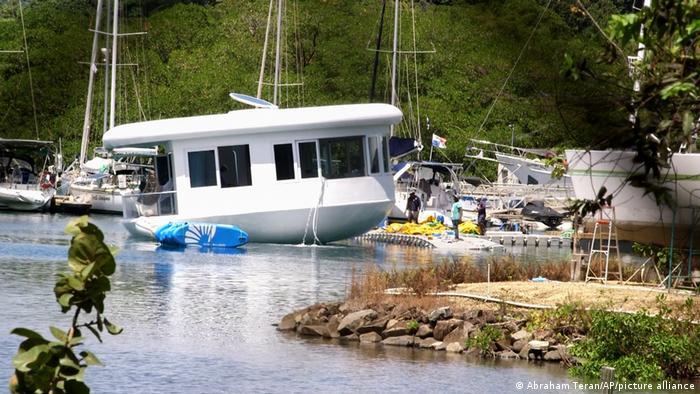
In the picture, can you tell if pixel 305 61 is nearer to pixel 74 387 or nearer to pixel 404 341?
pixel 404 341

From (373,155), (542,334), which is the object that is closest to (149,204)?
(373,155)

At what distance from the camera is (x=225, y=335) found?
65.9 ft

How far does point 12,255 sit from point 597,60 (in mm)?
27438

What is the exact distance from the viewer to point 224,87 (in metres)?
70.8

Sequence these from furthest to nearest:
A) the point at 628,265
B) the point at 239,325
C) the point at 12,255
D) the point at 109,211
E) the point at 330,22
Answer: the point at 330,22, the point at 109,211, the point at 12,255, the point at 628,265, the point at 239,325

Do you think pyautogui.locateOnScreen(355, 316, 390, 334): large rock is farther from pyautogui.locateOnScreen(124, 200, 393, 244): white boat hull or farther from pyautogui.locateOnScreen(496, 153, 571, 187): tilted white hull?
pyautogui.locateOnScreen(496, 153, 571, 187): tilted white hull

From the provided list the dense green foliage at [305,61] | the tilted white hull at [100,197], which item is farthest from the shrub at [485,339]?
the dense green foliage at [305,61]

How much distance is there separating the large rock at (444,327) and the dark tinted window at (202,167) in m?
18.5

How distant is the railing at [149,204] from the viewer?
37.4m

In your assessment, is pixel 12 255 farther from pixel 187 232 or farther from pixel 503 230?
pixel 503 230

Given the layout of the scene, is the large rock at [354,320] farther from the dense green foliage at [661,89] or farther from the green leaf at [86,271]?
the green leaf at [86,271]

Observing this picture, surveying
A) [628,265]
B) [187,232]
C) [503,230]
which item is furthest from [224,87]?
[628,265]

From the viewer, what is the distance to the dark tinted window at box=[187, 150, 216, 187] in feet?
120

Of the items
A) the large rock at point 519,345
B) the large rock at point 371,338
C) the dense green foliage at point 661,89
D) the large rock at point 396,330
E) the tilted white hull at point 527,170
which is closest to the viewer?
the dense green foliage at point 661,89
